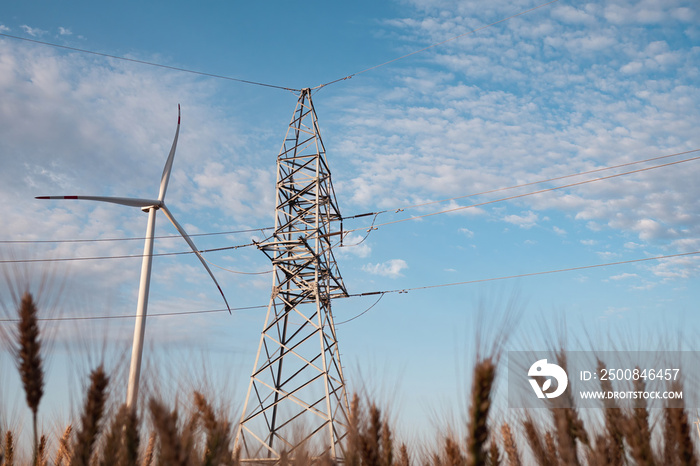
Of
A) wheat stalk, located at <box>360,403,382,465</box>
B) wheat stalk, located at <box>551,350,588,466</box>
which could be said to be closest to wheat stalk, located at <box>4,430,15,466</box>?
wheat stalk, located at <box>360,403,382,465</box>

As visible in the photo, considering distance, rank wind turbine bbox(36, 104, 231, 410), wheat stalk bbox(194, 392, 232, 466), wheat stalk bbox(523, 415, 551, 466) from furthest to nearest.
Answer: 1. wind turbine bbox(36, 104, 231, 410)
2. wheat stalk bbox(523, 415, 551, 466)
3. wheat stalk bbox(194, 392, 232, 466)

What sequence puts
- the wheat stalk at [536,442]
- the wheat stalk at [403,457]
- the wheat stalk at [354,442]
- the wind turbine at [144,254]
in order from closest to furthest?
the wheat stalk at [354,442]
the wheat stalk at [536,442]
the wheat stalk at [403,457]
the wind turbine at [144,254]

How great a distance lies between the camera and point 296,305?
22828 mm

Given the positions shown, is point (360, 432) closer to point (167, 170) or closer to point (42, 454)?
point (42, 454)

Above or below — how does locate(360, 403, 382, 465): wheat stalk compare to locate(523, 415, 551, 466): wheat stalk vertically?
above

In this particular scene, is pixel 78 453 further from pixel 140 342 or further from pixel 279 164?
pixel 279 164

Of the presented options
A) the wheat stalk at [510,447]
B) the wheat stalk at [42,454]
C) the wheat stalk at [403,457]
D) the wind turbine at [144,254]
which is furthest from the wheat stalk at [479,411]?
the wind turbine at [144,254]

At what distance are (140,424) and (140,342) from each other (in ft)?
36.2

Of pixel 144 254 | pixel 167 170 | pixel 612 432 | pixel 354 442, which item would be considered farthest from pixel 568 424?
pixel 167 170

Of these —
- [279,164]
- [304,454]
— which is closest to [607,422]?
[304,454]

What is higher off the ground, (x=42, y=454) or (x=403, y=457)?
(x=42, y=454)

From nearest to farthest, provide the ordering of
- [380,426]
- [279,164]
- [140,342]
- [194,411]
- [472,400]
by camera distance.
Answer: [472,400] → [380,426] → [194,411] → [140,342] → [279,164]

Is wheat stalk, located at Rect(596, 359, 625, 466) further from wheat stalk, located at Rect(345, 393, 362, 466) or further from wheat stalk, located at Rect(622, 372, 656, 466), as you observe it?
wheat stalk, located at Rect(345, 393, 362, 466)

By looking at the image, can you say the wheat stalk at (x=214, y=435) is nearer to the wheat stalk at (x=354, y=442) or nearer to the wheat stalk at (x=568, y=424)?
the wheat stalk at (x=354, y=442)
